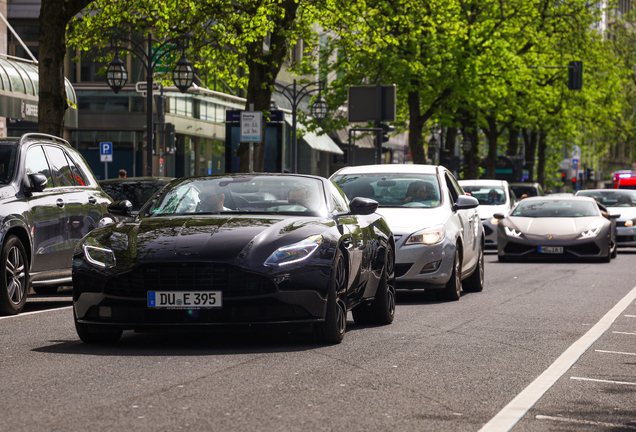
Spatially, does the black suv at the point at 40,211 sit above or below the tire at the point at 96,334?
above

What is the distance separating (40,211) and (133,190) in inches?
221

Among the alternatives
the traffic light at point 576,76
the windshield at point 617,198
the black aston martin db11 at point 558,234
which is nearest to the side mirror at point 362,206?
the black aston martin db11 at point 558,234

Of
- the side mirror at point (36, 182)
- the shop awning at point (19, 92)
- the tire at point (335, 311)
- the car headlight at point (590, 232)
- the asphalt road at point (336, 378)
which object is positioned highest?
the shop awning at point (19, 92)

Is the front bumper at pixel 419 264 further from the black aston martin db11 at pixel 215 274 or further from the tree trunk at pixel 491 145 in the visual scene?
the tree trunk at pixel 491 145

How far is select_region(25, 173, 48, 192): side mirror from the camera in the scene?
1132 cm

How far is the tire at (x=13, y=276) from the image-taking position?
1066cm

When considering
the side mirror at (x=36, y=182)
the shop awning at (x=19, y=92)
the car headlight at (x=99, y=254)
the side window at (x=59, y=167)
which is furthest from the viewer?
the shop awning at (x=19, y=92)

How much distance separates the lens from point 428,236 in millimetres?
12664

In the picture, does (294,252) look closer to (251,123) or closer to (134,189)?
(134,189)

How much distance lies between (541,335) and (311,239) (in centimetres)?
244

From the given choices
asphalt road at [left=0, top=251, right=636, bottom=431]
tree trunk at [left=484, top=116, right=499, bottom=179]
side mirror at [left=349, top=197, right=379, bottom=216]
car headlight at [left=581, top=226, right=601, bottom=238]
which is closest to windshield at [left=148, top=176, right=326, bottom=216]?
side mirror at [left=349, top=197, right=379, bottom=216]

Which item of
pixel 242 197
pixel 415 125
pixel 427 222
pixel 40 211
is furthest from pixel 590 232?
pixel 415 125

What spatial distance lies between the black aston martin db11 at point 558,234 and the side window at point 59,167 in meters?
11.8

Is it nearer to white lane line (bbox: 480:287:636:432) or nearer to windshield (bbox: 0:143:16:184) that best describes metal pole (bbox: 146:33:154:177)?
windshield (bbox: 0:143:16:184)
